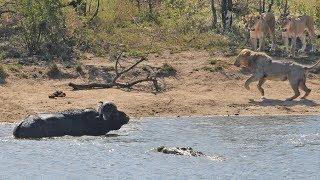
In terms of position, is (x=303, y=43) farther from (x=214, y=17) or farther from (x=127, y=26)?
(x=127, y=26)

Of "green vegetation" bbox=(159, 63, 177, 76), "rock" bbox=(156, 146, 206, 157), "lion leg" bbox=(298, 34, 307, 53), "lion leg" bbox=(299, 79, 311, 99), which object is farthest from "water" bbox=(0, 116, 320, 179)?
"lion leg" bbox=(298, 34, 307, 53)

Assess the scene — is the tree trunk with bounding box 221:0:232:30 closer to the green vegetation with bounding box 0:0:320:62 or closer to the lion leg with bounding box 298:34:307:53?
the green vegetation with bounding box 0:0:320:62

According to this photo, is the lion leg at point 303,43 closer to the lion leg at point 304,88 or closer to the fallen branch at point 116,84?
the lion leg at point 304,88

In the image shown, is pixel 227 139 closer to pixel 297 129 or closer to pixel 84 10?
pixel 297 129

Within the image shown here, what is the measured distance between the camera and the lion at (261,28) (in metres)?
29.8

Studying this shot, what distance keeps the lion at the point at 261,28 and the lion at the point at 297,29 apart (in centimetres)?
38

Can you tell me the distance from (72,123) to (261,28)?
35.3 feet

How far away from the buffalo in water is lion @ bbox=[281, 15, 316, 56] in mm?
10041

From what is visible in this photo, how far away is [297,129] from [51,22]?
9293 millimetres

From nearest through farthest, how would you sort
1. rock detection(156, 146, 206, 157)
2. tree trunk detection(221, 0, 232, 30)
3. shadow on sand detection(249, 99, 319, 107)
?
rock detection(156, 146, 206, 157), shadow on sand detection(249, 99, 319, 107), tree trunk detection(221, 0, 232, 30)

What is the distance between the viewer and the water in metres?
17.1

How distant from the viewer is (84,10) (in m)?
32.0

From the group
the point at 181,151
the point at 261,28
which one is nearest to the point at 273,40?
the point at 261,28

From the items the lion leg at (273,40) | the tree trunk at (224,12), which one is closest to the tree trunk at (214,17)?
the tree trunk at (224,12)
